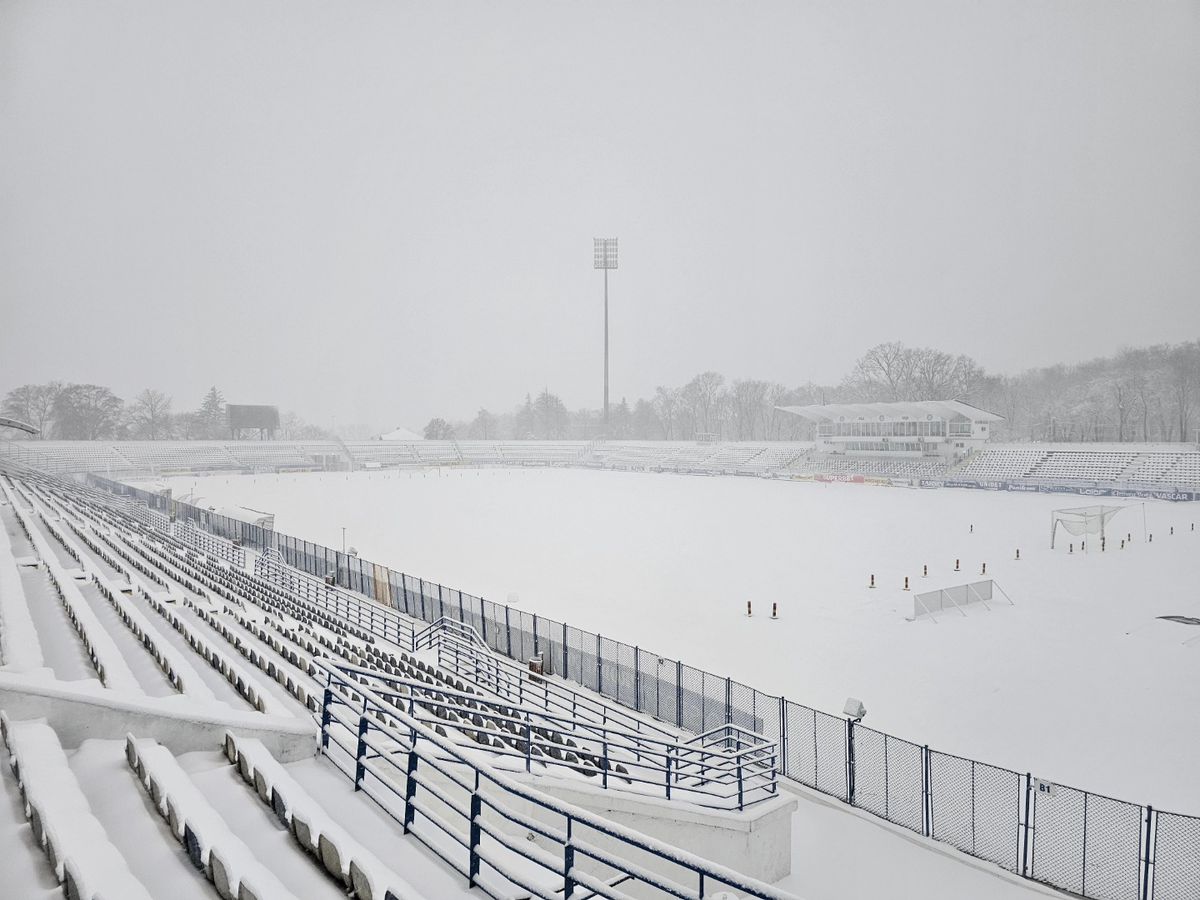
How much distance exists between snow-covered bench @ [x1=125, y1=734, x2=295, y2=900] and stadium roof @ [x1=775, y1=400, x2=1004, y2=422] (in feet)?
252

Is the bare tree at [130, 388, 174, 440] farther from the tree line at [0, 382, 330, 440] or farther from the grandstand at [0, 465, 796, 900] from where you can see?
the grandstand at [0, 465, 796, 900]

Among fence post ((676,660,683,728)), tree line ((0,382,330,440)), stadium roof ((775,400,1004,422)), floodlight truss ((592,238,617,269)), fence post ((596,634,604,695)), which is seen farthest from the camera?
floodlight truss ((592,238,617,269))

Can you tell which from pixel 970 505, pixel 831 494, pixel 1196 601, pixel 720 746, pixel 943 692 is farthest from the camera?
pixel 831 494

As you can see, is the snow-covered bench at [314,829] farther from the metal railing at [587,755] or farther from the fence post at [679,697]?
the fence post at [679,697]

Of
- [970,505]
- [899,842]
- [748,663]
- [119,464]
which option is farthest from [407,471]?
[899,842]

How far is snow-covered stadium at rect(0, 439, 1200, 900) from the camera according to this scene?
4.28 metres

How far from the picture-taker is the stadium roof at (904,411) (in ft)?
241

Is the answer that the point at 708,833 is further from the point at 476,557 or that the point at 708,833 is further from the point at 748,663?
the point at 476,557

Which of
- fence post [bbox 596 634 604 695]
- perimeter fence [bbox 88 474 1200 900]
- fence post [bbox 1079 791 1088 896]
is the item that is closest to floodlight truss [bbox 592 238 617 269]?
fence post [bbox 596 634 604 695]

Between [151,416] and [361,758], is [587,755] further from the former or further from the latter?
[151,416]

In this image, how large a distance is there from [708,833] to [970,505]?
49135 millimetres

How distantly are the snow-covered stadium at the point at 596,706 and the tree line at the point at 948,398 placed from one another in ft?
223

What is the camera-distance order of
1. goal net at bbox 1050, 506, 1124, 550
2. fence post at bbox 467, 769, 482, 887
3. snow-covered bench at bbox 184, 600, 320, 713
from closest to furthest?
fence post at bbox 467, 769, 482, 887 < snow-covered bench at bbox 184, 600, 320, 713 < goal net at bbox 1050, 506, 1124, 550

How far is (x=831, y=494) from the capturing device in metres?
60.6
